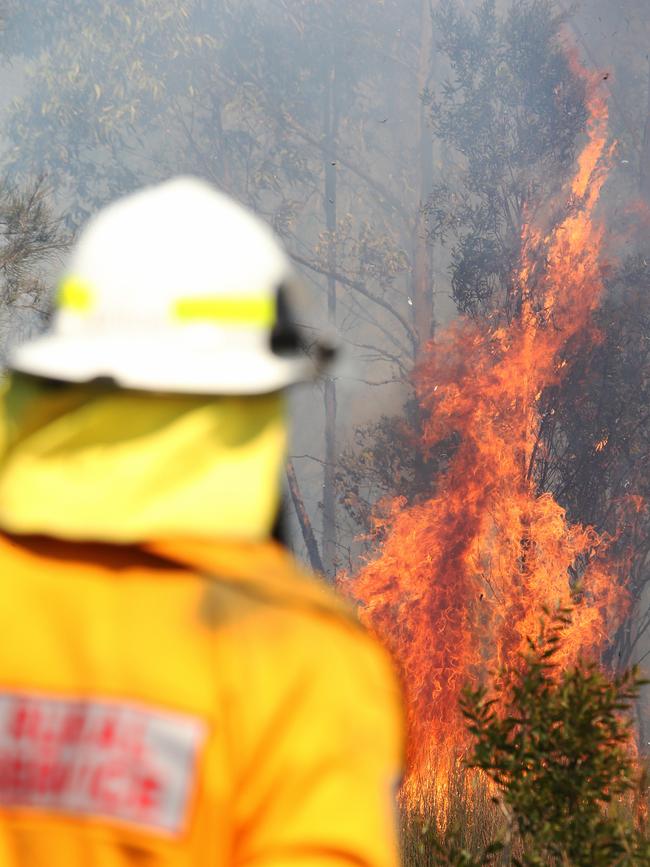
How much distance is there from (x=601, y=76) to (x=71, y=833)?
42.6ft

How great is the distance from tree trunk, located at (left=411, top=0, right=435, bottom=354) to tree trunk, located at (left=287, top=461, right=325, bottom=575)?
1973 millimetres

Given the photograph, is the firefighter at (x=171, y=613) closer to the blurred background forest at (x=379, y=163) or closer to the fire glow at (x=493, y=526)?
the fire glow at (x=493, y=526)

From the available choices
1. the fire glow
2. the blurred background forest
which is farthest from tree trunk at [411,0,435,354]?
the fire glow

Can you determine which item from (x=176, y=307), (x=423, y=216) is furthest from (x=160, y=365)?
(x=423, y=216)

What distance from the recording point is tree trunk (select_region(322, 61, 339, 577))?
12.9 m

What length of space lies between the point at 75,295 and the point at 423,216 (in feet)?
40.9

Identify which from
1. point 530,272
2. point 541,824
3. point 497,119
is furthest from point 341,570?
point 541,824

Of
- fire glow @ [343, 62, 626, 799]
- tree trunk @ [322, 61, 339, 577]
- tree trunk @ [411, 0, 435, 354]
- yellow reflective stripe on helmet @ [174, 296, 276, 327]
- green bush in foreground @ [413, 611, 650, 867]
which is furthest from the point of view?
tree trunk @ [411, 0, 435, 354]

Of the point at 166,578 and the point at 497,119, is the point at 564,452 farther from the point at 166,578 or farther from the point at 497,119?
the point at 166,578

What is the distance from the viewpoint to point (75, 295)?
100cm

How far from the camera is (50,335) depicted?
1.02m

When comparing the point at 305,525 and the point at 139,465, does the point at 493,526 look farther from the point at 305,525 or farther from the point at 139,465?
the point at 139,465

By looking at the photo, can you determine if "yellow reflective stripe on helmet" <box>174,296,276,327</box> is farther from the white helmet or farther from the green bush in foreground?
the green bush in foreground

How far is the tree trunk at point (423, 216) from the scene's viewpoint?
13125mm
